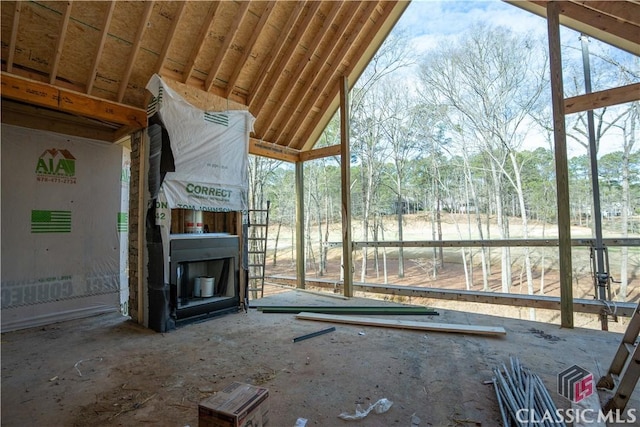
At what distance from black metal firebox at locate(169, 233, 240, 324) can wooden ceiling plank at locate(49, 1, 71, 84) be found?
7.49 ft

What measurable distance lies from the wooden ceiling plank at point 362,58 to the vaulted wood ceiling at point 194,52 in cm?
2

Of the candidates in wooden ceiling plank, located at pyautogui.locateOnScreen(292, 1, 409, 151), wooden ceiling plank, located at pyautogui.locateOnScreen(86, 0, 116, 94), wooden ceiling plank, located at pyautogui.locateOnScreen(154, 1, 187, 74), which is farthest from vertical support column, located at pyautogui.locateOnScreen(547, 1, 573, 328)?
wooden ceiling plank, located at pyautogui.locateOnScreen(86, 0, 116, 94)

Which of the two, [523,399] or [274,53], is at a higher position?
[274,53]

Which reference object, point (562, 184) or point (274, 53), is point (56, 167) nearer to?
point (274, 53)

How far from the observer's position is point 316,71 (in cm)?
539

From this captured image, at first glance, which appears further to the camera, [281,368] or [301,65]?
[301,65]

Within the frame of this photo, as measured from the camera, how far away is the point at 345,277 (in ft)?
18.0

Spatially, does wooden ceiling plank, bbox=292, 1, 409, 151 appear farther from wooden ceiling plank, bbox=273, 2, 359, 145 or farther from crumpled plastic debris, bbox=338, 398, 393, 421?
crumpled plastic debris, bbox=338, 398, 393, 421

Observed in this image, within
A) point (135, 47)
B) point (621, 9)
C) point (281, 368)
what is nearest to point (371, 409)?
point (281, 368)

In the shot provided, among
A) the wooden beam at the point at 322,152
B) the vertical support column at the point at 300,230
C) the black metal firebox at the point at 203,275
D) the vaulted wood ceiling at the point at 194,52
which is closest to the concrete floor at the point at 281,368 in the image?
the black metal firebox at the point at 203,275

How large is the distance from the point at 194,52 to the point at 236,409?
4356mm

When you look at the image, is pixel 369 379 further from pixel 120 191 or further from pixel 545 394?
pixel 120 191

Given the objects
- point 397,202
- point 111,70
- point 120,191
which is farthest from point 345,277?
point 397,202

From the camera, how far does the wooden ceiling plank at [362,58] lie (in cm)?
506
